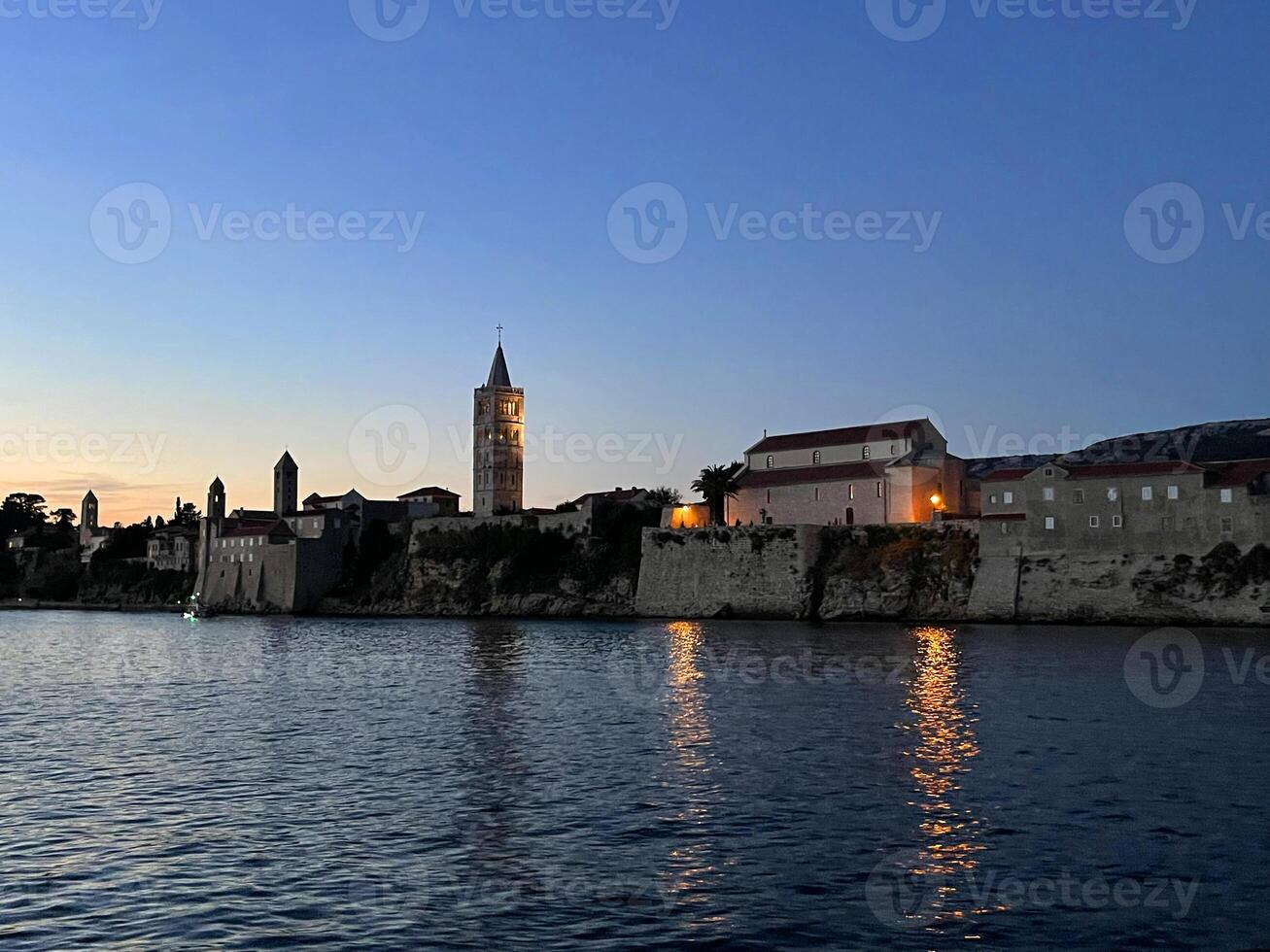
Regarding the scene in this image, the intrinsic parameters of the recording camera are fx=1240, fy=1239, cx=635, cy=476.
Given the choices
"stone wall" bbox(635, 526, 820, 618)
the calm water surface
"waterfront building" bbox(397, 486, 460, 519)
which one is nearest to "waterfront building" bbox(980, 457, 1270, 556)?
"stone wall" bbox(635, 526, 820, 618)

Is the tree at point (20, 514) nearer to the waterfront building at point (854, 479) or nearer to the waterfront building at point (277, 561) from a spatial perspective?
the waterfront building at point (277, 561)

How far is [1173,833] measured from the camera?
14953 millimetres

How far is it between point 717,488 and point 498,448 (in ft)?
117

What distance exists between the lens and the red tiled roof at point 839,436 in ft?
241

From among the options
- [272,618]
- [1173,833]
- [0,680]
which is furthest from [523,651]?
[272,618]

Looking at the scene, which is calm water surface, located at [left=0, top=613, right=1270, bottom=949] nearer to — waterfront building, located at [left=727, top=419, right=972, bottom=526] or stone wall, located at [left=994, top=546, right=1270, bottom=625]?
stone wall, located at [left=994, top=546, right=1270, bottom=625]

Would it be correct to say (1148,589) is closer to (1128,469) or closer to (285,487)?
(1128,469)

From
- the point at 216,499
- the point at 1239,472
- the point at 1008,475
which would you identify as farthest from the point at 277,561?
the point at 1239,472

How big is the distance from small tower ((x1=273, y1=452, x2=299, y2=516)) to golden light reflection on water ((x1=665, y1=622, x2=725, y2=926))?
283ft

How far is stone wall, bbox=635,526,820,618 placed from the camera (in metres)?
69.4

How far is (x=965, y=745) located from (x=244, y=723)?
14.8 m

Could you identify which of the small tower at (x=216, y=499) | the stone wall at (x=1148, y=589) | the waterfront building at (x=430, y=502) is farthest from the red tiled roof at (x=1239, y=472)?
the small tower at (x=216, y=499)

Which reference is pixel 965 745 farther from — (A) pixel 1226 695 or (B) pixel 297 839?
(B) pixel 297 839

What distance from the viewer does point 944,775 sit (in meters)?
19.1
